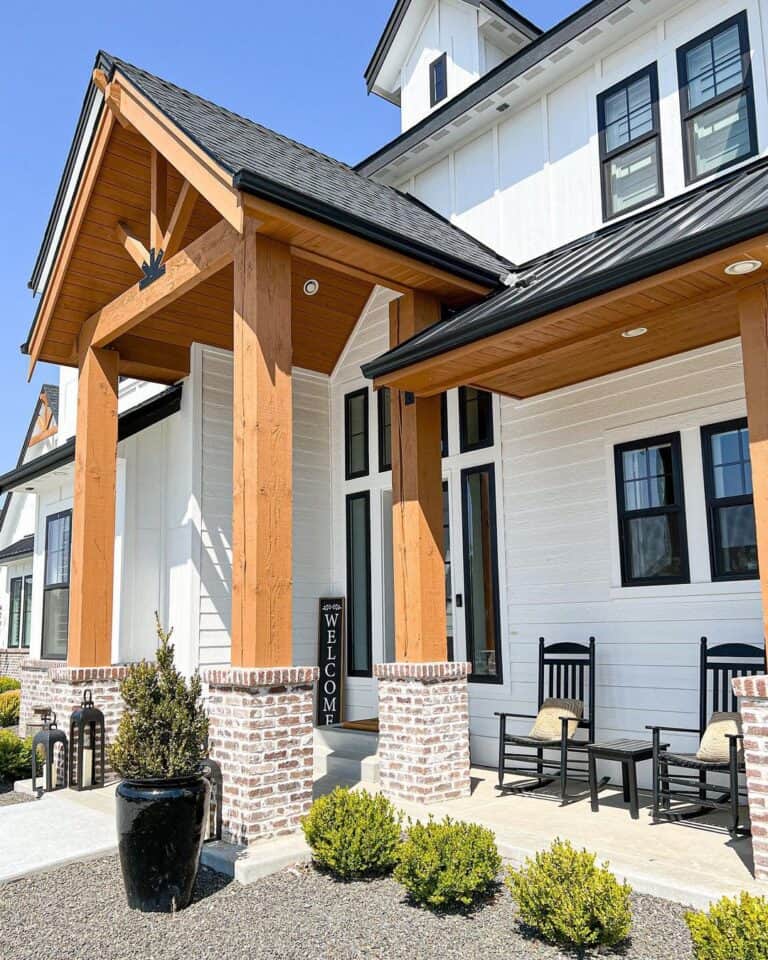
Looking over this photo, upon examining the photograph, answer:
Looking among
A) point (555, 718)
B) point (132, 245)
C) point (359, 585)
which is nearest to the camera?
point (555, 718)

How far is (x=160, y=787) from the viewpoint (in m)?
4.54

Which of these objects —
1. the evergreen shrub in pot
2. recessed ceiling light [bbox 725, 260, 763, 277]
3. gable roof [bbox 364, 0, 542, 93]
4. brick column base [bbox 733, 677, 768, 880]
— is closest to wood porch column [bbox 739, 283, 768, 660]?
recessed ceiling light [bbox 725, 260, 763, 277]

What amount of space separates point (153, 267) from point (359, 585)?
411 centimetres

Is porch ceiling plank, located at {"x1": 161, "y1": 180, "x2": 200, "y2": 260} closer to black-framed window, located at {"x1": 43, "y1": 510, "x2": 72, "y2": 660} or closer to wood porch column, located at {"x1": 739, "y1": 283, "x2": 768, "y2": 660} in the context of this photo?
wood porch column, located at {"x1": 739, "y1": 283, "x2": 768, "y2": 660}

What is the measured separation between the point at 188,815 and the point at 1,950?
103cm

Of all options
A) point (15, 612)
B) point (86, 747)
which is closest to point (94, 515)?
point (86, 747)

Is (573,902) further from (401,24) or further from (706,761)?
(401,24)

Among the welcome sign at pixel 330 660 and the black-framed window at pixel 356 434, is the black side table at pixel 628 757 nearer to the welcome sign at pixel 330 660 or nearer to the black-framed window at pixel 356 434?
the welcome sign at pixel 330 660

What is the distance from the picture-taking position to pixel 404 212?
8148 mm

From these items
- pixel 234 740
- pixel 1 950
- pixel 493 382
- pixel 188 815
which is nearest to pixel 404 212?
pixel 493 382

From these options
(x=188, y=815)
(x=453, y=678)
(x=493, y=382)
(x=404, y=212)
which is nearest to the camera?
(x=188, y=815)

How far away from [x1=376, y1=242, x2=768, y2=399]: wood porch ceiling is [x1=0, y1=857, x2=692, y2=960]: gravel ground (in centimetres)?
336

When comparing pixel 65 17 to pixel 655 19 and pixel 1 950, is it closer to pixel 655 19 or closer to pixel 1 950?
pixel 655 19

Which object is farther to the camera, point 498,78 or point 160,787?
point 498,78
